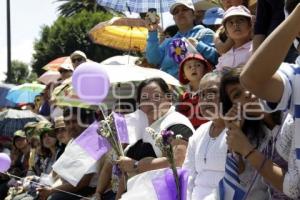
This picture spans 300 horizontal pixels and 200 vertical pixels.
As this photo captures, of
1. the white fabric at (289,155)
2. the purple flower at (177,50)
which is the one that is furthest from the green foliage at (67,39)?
the white fabric at (289,155)

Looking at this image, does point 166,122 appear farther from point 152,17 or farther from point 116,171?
point 152,17

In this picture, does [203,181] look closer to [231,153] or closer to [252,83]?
[231,153]

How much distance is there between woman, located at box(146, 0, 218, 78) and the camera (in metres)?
5.58

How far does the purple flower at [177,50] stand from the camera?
5.50 m

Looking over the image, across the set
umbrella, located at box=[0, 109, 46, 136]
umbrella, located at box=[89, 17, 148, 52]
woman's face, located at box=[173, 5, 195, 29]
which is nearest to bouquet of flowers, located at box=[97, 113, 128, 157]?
woman's face, located at box=[173, 5, 195, 29]

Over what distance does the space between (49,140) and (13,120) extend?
291 cm

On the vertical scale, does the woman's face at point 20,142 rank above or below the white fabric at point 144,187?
below

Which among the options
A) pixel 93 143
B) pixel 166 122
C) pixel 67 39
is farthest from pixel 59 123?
pixel 67 39

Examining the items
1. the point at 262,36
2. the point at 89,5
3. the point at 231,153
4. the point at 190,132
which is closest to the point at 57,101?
the point at 190,132

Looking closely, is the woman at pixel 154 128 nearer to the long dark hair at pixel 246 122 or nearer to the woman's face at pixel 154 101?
the woman's face at pixel 154 101

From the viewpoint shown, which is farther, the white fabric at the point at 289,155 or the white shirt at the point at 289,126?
the white fabric at the point at 289,155

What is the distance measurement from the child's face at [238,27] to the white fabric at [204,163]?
131 centimetres

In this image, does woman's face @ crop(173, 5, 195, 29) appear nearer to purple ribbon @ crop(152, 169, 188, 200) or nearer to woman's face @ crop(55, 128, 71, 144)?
woman's face @ crop(55, 128, 71, 144)

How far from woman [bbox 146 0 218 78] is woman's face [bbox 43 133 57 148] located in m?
1.49
